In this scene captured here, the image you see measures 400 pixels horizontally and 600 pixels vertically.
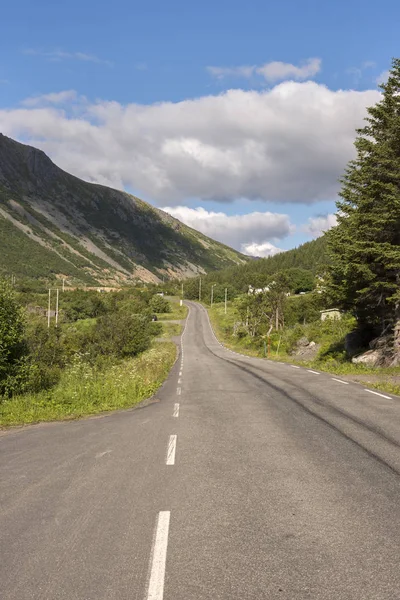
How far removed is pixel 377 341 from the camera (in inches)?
1022

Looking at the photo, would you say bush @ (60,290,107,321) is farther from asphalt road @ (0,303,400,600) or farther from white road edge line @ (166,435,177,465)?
asphalt road @ (0,303,400,600)

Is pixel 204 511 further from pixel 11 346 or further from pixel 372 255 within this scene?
pixel 372 255

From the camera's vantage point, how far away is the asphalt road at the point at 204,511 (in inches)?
141

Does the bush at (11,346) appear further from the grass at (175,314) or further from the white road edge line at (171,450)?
the grass at (175,314)

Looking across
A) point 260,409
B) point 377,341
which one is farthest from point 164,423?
point 377,341

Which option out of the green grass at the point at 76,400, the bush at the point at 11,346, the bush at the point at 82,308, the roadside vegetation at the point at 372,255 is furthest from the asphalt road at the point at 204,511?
the bush at the point at 82,308

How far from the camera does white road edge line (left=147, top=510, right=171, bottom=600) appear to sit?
3.44m

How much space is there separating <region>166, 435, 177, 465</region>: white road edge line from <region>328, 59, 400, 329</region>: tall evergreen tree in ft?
54.5

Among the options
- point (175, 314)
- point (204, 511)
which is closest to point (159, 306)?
point (175, 314)

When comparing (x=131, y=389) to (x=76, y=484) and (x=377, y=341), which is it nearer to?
(x=76, y=484)

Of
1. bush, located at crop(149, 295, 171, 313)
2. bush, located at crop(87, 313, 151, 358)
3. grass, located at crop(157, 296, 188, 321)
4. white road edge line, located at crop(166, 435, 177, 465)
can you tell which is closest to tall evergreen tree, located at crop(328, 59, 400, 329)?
white road edge line, located at crop(166, 435, 177, 465)

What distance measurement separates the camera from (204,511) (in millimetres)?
4965

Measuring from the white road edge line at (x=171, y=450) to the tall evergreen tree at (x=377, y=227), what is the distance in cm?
1662

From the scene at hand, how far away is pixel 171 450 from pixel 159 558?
3.69m
